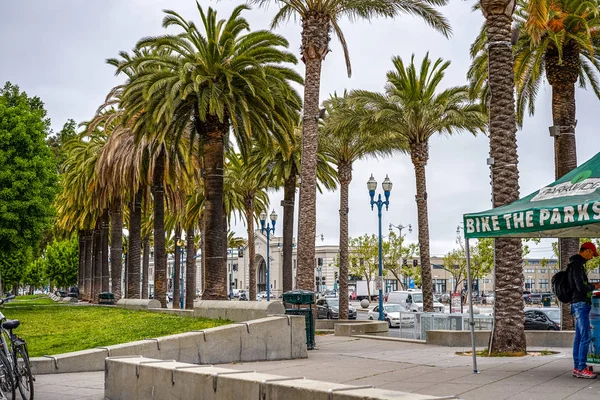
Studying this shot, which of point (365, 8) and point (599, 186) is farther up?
point (365, 8)

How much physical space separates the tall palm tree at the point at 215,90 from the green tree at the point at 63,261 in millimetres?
58389

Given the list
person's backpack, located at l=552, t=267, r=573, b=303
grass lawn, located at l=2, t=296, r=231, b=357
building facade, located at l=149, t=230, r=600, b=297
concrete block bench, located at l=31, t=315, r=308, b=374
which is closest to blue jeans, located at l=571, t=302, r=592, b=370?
person's backpack, located at l=552, t=267, r=573, b=303

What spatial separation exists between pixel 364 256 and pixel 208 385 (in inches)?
3329

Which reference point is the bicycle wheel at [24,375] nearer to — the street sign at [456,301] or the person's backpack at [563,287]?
the person's backpack at [563,287]

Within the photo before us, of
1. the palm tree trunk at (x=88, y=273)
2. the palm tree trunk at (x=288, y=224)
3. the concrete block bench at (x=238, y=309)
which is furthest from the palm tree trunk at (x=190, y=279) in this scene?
the concrete block bench at (x=238, y=309)

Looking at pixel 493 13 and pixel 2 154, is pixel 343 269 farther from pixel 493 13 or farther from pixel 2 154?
pixel 493 13

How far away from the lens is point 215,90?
2316cm

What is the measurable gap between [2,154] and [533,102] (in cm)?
2373

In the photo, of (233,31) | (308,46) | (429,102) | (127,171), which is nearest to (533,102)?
(429,102)

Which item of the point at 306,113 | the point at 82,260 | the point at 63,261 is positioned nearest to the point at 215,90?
the point at 306,113

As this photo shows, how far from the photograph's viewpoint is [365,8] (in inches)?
982

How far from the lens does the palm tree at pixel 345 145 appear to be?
32.3m

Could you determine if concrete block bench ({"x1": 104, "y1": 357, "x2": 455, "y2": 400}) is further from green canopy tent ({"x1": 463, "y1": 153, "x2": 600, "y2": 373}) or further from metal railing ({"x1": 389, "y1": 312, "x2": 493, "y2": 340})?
metal railing ({"x1": 389, "y1": 312, "x2": 493, "y2": 340})

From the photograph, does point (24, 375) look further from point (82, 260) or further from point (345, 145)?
point (82, 260)
